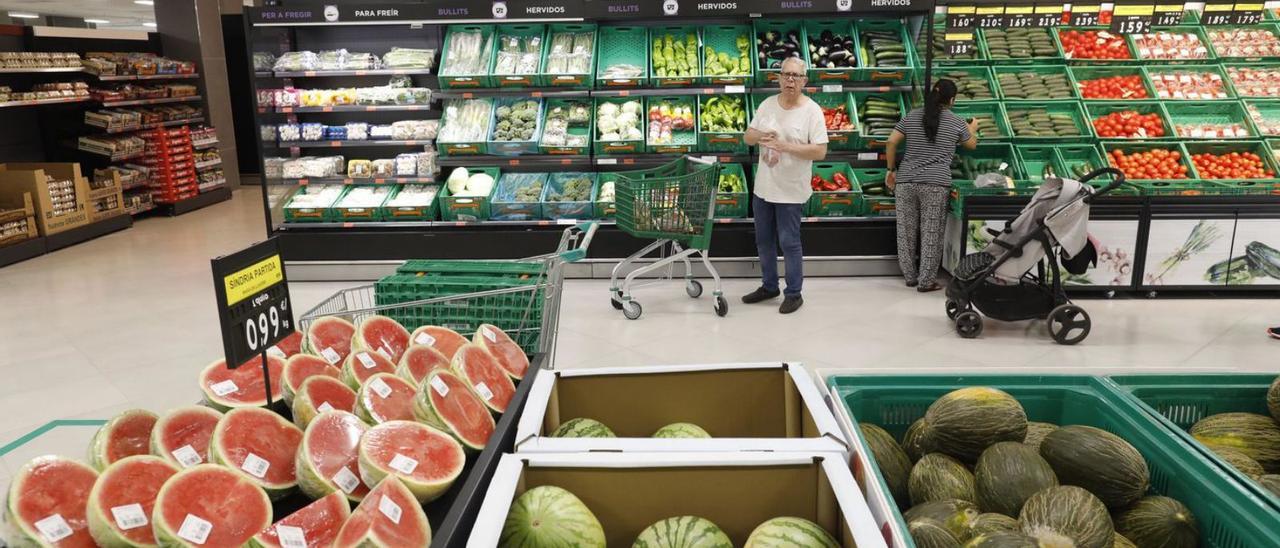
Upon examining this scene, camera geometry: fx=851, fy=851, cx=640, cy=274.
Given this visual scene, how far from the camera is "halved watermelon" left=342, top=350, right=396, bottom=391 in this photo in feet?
6.61

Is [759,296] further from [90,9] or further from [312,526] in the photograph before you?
[90,9]

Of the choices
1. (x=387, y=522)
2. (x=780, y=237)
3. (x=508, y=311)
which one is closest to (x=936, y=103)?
(x=780, y=237)

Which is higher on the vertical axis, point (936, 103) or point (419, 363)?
point (936, 103)

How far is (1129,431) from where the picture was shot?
178 cm

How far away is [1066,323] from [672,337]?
7.35 feet

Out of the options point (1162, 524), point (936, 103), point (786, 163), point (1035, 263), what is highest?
point (936, 103)

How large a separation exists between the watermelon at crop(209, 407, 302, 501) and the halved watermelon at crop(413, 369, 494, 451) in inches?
9.9

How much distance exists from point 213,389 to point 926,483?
1.59 meters

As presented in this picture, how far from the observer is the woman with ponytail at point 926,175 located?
19.0ft

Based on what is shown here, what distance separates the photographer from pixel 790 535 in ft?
4.47

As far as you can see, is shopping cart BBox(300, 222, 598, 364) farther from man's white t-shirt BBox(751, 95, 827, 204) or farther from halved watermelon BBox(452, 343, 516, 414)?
man's white t-shirt BBox(751, 95, 827, 204)

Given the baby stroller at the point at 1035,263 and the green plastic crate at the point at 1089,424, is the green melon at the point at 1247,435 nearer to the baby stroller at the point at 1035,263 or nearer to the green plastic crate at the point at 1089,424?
the green plastic crate at the point at 1089,424

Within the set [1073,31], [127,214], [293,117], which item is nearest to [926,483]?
[1073,31]

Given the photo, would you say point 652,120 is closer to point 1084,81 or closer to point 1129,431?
point 1084,81
